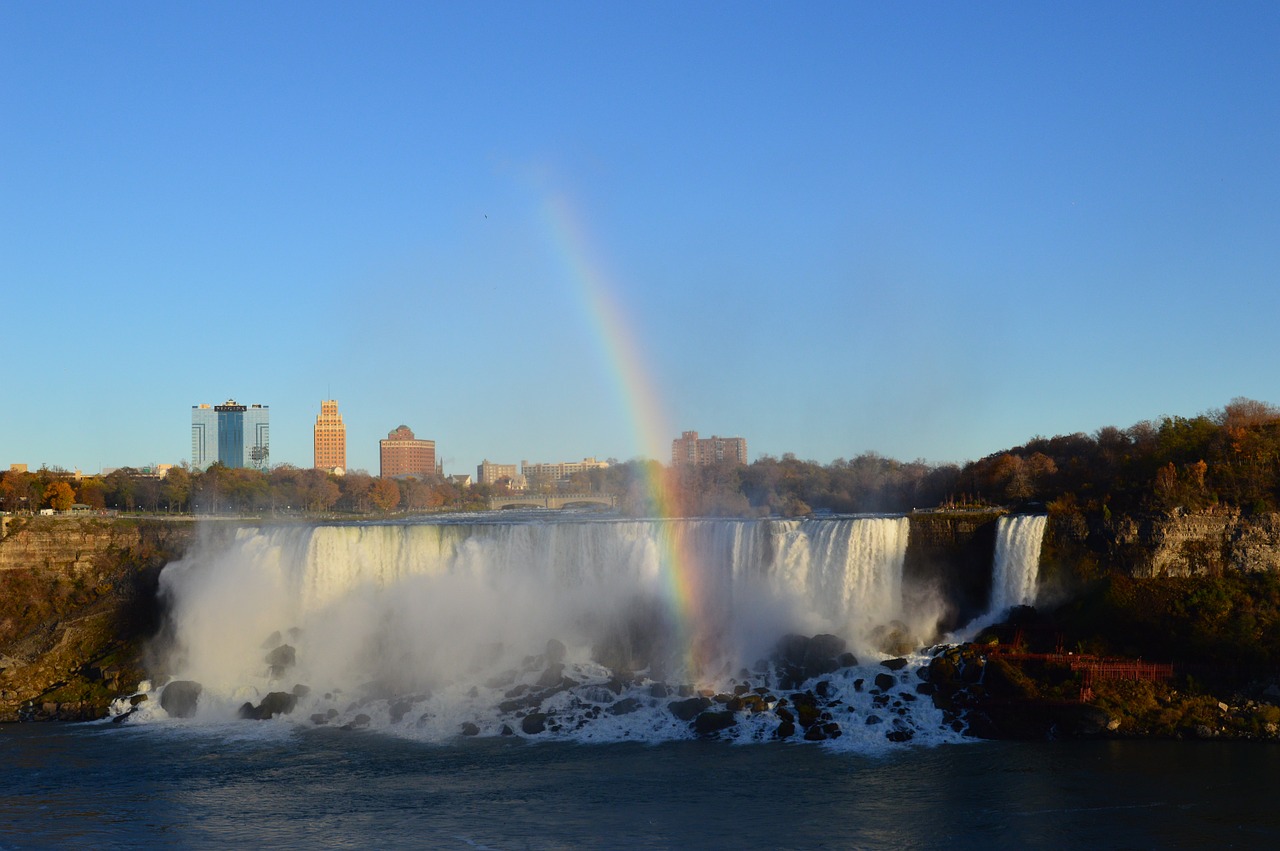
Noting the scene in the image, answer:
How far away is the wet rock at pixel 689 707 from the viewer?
2871cm

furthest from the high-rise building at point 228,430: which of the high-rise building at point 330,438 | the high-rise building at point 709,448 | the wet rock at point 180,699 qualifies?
the wet rock at point 180,699

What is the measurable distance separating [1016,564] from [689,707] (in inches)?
420

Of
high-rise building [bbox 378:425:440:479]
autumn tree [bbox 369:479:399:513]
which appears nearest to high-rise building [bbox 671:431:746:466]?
autumn tree [bbox 369:479:399:513]

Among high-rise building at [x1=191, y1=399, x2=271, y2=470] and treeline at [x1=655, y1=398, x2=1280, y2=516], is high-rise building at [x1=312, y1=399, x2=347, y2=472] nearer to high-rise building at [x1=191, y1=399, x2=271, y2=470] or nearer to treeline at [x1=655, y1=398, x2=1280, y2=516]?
high-rise building at [x1=191, y1=399, x2=271, y2=470]

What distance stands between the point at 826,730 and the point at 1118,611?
29.1 feet

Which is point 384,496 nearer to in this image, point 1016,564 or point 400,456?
point 1016,564

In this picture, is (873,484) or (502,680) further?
(873,484)

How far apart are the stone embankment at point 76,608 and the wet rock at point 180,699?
173 centimetres

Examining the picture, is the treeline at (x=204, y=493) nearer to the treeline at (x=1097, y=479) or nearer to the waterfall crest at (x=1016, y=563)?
the treeline at (x=1097, y=479)

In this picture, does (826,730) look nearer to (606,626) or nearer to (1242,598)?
(606,626)

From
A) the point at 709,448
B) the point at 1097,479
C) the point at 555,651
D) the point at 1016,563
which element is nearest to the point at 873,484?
the point at 1097,479

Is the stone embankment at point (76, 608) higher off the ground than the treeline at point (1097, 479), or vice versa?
the treeline at point (1097, 479)

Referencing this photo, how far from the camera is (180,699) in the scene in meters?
32.2

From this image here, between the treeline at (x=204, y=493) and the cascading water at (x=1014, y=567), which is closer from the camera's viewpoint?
the cascading water at (x=1014, y=567)
